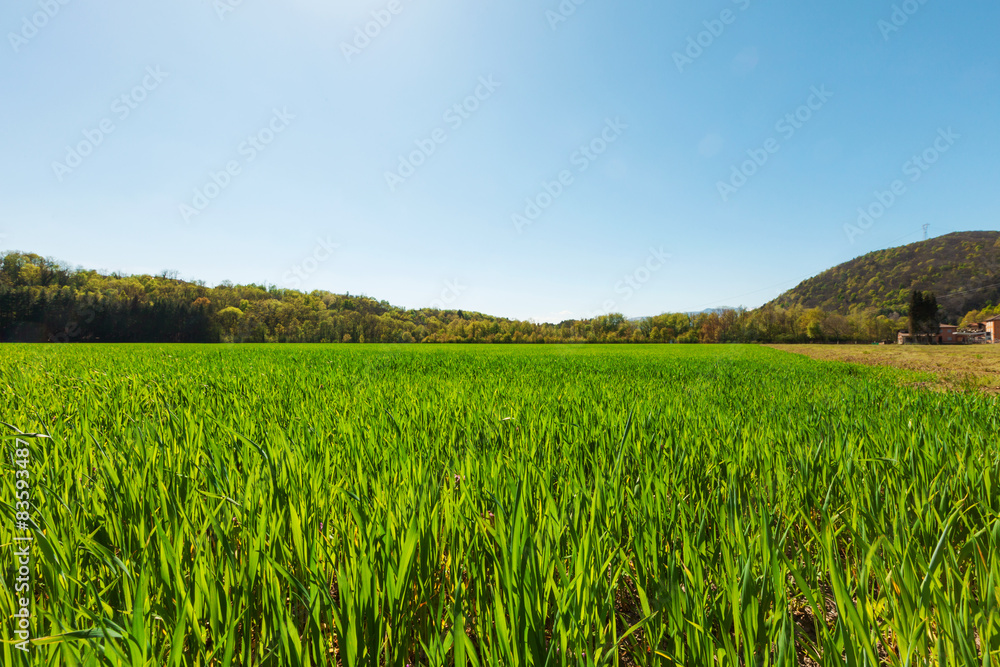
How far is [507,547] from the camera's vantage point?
972mm

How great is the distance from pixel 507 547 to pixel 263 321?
65.9m

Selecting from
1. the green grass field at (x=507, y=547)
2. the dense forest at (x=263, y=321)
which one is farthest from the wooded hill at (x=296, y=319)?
the green grass field at (x=507, y=547)

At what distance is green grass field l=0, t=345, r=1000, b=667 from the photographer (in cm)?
78

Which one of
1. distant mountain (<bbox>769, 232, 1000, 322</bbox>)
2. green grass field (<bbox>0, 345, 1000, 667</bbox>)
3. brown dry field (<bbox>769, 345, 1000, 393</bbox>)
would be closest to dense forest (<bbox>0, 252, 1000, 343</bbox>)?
distant mountain (<bbox>769, 232, 1000, 322</bbox>)

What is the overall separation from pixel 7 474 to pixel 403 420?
1.63 m

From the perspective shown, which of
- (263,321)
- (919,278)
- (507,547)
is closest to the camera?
(507,547)

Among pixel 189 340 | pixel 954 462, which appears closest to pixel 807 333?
pixel 954 462

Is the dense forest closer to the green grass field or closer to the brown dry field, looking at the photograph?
the brown dry field

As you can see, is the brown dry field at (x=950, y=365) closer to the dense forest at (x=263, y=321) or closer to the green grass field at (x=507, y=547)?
the green grass field at (x=507, y=547)

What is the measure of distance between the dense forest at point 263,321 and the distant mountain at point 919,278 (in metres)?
27.2

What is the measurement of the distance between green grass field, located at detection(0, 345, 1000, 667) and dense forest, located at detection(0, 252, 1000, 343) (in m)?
56.1

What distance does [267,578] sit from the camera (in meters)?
0.91

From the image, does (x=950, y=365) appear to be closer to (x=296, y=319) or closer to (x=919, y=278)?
(x=296, y=319)

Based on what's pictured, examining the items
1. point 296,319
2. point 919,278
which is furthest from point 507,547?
point 919,278
